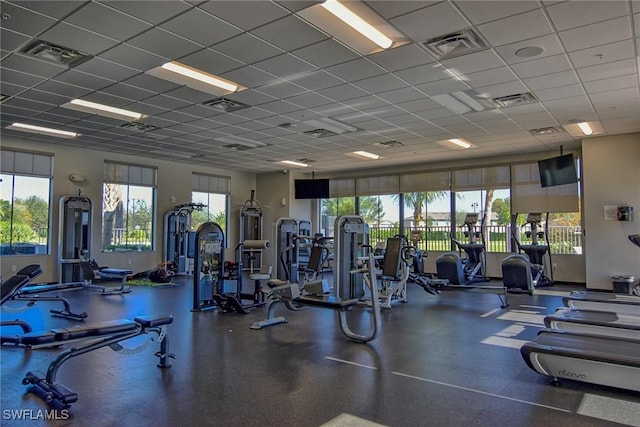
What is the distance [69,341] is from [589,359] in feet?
12.2

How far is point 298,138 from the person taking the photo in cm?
827

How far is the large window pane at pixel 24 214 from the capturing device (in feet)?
27.4

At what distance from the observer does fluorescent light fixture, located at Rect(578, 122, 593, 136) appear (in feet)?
23.2

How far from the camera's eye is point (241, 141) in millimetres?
8594

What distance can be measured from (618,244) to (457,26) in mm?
6215

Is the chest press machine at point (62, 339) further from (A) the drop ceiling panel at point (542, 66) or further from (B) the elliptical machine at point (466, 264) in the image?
(B) the elliptical machine at point (466, 264)

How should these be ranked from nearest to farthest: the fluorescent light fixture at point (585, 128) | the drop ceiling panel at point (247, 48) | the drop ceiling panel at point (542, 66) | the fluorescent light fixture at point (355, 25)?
the fluorescent light fixture at point (355, 25) → the drop ceiling panel at point (247, 48) → the drop ceiling panel at point (542, 66) → the fluorescent light fixture at point (585, 128)

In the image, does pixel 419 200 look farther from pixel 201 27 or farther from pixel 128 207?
pixel 201 27

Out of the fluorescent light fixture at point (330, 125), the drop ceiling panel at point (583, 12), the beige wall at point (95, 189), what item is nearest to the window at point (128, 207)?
the beige wall at point (95, 189)

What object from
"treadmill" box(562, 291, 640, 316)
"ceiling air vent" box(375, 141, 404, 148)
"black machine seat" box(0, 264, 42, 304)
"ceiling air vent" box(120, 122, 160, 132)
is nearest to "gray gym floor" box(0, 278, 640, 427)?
"treadmill" box(562, 291, 640, 316)

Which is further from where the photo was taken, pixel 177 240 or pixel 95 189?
pixel 177 240

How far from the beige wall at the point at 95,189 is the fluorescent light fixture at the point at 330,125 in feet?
17.4

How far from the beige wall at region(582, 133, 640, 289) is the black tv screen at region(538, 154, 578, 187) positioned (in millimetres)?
535

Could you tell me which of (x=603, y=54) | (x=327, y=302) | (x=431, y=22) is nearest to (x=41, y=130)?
(x=327, y=302)
